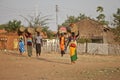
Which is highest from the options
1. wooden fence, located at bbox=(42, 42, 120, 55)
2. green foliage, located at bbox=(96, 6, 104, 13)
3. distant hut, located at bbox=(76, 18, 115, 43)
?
green foliage, located at bbox=(96, 6, 104, 13)

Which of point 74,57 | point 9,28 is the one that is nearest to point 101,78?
point 74,57

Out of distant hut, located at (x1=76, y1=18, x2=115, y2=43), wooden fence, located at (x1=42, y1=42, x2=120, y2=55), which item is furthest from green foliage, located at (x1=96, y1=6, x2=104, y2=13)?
wooden fence, located at (x1=42, y1=42, x2=120, y2=55)

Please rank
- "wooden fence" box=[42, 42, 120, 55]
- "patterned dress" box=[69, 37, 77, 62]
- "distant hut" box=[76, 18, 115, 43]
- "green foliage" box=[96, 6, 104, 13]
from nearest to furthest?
"patterned dress" box=[69, 37, 77, 62] → "wooden fence" box=[42, 42, 120, 55] → "distant hut" box=[76, 18, 115, 43] → "green foliage" box=[96, 6, 104, 13]

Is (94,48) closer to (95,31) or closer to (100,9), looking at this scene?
(95,31)

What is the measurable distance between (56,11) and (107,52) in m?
14.9

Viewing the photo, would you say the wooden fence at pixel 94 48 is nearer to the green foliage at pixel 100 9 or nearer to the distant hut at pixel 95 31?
the distant hut at pixel 95 31

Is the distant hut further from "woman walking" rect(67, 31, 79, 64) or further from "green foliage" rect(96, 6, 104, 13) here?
"woman walking" rect(67, 31, 79, 64)

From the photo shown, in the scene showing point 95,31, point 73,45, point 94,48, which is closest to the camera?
point 73,45

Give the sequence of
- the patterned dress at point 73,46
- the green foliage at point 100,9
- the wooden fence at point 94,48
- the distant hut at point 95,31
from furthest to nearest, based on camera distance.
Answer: the green foliage at point 100,9 → the distant hut at point 95,31 → the wooden fence at point 94,48 → the patterned dress at point 73,46

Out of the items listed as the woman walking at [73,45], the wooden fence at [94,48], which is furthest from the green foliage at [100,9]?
the woman walking at [73,45]

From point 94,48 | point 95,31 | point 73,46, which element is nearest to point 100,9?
point 95,31

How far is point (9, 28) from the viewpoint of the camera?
195 ft

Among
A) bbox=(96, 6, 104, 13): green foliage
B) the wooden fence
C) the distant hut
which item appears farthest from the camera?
bbox=(96, 6, 104, 13): green foliage

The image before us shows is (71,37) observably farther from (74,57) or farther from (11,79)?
(11,79)
